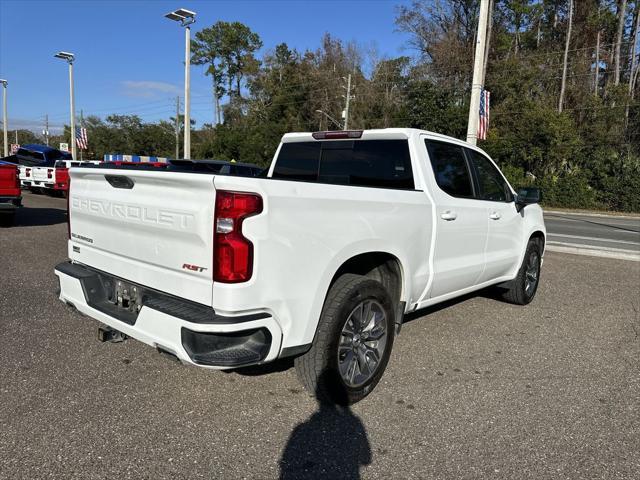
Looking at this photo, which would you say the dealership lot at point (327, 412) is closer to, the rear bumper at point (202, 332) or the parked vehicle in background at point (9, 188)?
the rear bumper at point (202, 332)

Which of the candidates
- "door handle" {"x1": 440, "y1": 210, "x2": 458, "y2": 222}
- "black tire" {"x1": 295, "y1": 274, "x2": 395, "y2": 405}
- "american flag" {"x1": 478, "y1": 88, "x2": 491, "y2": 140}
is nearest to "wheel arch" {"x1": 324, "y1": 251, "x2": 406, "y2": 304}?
"black tire" {"x1": 295, "y1": 274, "x2": 395, "y2": 405}

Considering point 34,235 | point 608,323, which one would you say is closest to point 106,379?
point 608,323

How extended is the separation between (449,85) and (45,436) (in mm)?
39789

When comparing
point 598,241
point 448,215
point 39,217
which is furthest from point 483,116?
point 39,217

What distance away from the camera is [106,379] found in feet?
11.4

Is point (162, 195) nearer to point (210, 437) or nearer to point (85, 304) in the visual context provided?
point (85, 304)

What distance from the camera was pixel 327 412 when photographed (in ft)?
10.4

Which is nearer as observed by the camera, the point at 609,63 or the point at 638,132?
the point at 638,132

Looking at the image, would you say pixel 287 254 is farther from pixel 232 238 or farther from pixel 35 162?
pixel 35 162

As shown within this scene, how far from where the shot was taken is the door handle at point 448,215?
13.0ft

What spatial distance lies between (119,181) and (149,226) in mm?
462

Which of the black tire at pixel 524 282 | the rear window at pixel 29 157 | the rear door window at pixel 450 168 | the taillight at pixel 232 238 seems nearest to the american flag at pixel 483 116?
the black tire at pixel 524 282

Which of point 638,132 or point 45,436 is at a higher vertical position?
point 638,132

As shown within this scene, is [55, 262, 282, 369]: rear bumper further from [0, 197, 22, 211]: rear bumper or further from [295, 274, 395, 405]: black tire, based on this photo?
[0, 197, 22, 211]: rear bumper
